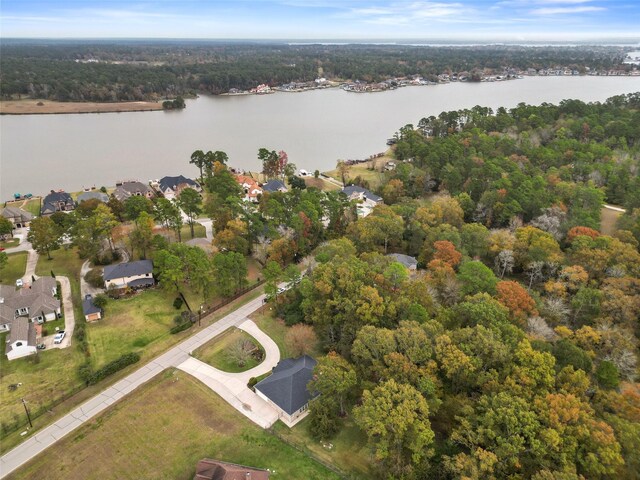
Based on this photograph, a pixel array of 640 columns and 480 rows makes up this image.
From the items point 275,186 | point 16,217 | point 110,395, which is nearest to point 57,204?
point 16,217

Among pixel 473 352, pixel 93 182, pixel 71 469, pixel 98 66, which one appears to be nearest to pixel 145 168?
pixel 93 182

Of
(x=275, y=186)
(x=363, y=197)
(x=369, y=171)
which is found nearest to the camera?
(x=363, y=197)

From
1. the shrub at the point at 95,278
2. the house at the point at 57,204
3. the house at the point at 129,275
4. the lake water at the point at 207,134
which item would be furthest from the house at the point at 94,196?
the house at the point at 129,275

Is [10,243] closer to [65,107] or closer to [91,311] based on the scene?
[91,311]

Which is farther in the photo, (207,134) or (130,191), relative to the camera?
(207,134)

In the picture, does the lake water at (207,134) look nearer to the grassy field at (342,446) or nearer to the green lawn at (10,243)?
the green lawn at (10,243)

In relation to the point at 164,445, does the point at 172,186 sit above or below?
above
